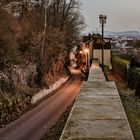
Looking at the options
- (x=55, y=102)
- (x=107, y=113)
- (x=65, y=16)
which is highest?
(x=65, y=16)

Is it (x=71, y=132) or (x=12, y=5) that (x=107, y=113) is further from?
(x=12, y=5)

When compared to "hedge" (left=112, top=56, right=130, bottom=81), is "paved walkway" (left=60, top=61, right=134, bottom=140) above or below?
above

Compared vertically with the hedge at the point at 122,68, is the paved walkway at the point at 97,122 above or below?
above

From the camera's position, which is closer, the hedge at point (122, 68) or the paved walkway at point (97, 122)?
the paved walkway at point (97, 122)

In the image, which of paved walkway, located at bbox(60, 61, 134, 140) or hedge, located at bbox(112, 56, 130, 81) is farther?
hedge, located at bbox(112, 56, 130, 81)

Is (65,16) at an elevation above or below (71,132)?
above

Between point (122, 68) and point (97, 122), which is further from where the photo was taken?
point (122, 68)

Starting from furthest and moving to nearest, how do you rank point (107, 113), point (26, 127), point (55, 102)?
point (55, 102)
point (26, 127)
point (107, 113)

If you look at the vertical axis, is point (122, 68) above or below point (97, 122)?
below

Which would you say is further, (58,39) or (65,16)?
(65,16)

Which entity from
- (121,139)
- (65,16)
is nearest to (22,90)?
(121,139)

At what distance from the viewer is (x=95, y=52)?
204 feet

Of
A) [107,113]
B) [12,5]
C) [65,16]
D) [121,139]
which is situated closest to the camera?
[121,139]

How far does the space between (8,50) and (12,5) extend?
836cm
